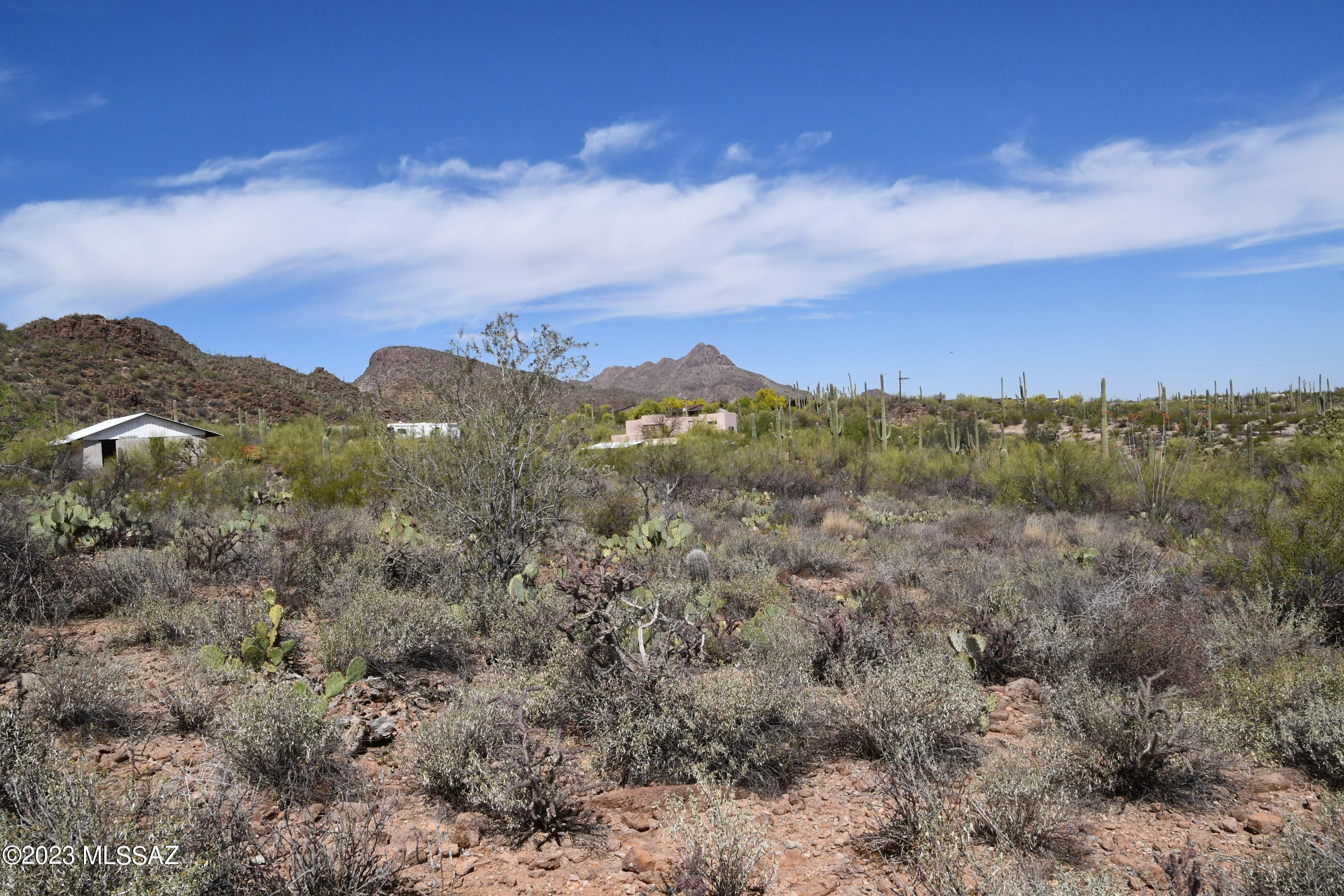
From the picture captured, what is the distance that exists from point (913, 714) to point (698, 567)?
Answer: 13.8ft

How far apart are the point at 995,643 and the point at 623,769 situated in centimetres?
348

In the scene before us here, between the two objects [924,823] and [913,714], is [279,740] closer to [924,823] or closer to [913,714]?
[924,823]

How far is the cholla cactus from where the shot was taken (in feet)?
27.8

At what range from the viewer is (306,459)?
15391 mm

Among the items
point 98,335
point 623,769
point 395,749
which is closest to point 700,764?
point 623,769

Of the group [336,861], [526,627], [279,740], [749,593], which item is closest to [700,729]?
[336,861]

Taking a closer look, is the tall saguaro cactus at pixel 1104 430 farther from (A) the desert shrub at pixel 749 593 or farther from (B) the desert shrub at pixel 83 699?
(B) the desert shrub at pixel 83 699

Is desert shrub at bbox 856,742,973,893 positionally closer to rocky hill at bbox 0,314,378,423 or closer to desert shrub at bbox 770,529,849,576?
desert shrub at bbox 770,529,849,576

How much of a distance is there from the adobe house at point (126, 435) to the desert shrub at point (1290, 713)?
25.3m

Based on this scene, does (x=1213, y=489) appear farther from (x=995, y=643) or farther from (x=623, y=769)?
(x=623, y=769)

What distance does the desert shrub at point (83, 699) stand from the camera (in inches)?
176

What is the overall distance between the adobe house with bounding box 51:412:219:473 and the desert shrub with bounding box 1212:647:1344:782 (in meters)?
25.3

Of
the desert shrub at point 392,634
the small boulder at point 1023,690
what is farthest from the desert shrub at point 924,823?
the desert shrub at point 392,634

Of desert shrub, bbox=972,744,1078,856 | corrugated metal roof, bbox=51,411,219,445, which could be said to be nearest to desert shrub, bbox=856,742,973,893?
desert shrub, bbox=972,744,1078,856
